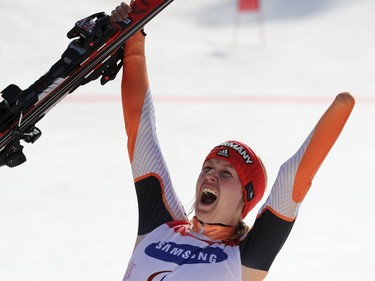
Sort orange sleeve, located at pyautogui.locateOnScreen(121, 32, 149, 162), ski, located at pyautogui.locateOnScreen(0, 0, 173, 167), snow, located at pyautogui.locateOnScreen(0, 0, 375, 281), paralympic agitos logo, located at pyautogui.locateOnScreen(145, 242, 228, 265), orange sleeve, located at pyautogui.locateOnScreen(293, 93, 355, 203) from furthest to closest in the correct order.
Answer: snow, located at pyautogui.locateOnScreen(0, 0, 375, 281)
orange sleeve, located at pyautogui.locateOnScreen(121, 32, 149, 162)
ski, located at pyautogui.locateOnScreen(0, 0, 173, 167)
paralympic agitos logo, located at pyautogui.locateOnScreen(145, 242, 228, 265)
orange sleeve, located at pyautogui.locateOnScreen(293, 93, 355, 203)

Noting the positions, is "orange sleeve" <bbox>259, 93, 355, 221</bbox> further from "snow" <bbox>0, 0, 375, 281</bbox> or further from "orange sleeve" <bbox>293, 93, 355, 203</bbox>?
"snow" <bbox>0, 0, 375, 281</bbox>

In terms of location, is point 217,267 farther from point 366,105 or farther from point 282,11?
point 282,11

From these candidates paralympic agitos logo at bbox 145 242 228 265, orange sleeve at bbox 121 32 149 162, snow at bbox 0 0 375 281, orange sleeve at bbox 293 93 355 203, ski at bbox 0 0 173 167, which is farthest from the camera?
snow at bbox 0 0 375 281

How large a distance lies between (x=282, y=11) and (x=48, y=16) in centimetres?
180

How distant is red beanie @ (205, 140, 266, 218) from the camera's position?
3.36 meters

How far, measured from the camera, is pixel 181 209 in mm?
3559

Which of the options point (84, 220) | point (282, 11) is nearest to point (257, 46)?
point (282, 11)

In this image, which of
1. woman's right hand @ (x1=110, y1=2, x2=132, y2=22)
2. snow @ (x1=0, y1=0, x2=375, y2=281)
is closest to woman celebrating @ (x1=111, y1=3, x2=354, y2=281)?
woman's right hand @ (x1=110, y1=2, x2=132, y2=22)

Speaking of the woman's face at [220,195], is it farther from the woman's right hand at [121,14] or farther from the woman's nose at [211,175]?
the woman's right hand at [121,14]

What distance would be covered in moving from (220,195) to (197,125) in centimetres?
272

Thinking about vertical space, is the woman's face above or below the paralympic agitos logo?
above

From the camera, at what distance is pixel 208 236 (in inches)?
132

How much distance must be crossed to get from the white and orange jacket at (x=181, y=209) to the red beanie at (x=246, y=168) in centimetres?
17

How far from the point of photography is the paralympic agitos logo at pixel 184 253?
10.6 feet
